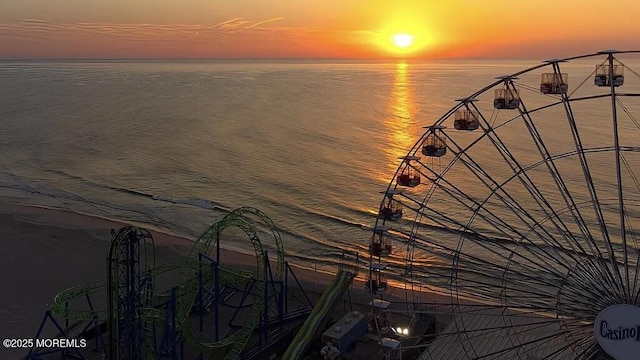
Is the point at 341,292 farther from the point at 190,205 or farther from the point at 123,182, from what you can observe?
the point at 123,182

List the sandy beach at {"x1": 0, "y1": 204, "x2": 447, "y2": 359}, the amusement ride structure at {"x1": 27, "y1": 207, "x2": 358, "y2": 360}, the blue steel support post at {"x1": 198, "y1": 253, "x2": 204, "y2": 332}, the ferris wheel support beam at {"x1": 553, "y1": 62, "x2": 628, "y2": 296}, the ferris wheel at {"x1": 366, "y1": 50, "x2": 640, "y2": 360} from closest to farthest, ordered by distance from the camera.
A: the ferris wheel support beam at {"x1": 553, "y1": 62, "x2": 628, "y2": 296}, the ferris wheel at {"x1": 366, "y1": 50, "x2": 640, "y2": 360}, the amusement ride structure at {"x1": 27, "y1": 207, "x2": 358, "y2": 360}, the blue steel support post at {"x1": 198, "y1": 253, "x2": 204, "y2": 332}, the sandy beach at {"x1": 0, "y1": 204, "x2": 447, "y2": 359}

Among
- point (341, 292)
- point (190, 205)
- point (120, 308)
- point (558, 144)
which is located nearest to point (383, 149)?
point (558, 144)

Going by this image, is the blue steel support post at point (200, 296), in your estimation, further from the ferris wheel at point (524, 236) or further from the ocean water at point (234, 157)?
the ocean water at point (234, 157)

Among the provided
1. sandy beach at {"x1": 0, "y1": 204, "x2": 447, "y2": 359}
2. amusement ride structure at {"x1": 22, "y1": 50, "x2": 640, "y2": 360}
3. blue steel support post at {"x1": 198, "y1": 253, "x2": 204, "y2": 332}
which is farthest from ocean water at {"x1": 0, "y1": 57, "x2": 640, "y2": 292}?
blue steel support post at {"x1": 198, "y1": 253, "x2": 204, "y2": 332}

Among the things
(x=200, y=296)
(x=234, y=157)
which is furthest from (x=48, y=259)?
(x=234, y=157)

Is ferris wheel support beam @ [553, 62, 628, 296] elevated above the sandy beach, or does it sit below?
above

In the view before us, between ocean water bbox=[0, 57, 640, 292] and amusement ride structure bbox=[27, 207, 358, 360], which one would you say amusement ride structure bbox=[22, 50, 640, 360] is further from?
ocean water bbox=[0, 57, 640, 292]
